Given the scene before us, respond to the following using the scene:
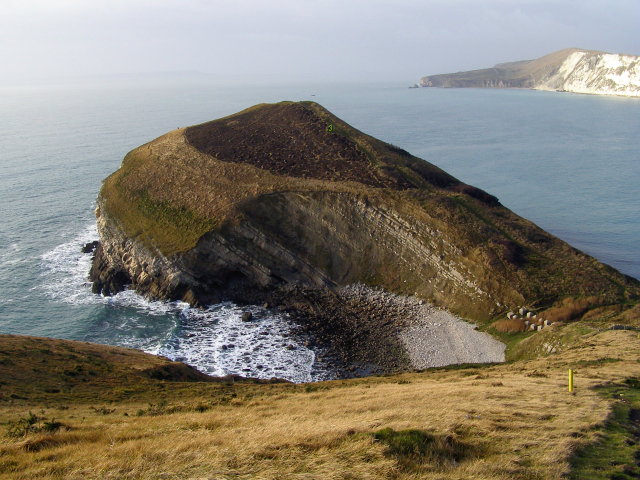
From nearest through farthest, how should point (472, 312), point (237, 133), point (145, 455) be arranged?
point (145, 455), point (472, 312), point (237, 133)

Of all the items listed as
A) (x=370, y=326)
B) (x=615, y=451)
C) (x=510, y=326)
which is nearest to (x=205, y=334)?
(x=370, y=326)

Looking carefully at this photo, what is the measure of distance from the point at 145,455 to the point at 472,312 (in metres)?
38.9

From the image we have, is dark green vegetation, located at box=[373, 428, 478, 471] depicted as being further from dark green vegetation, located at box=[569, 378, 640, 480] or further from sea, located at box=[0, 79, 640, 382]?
sea, located at box=[0, 79, 640, 382]

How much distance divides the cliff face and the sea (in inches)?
204

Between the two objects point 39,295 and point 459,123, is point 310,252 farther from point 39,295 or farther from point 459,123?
point 459,123

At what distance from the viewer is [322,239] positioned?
196 ft

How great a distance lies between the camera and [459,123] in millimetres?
189250

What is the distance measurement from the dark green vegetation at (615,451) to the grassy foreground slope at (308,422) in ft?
0.29

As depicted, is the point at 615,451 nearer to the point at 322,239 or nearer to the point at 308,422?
the point at 308,422

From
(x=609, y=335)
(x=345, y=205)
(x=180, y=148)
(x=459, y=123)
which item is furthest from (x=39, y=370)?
(x=459, y=123)

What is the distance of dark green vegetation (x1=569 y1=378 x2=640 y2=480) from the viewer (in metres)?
16.5

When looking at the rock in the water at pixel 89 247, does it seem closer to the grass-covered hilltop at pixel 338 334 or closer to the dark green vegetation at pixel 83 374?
the grass-covered hilltop at pixel 338 334

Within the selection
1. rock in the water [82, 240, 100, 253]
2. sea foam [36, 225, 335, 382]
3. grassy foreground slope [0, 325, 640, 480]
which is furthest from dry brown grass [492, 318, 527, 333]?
rock in the water [82, 240, 100, 253]

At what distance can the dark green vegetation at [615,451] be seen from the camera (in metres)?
16.5
